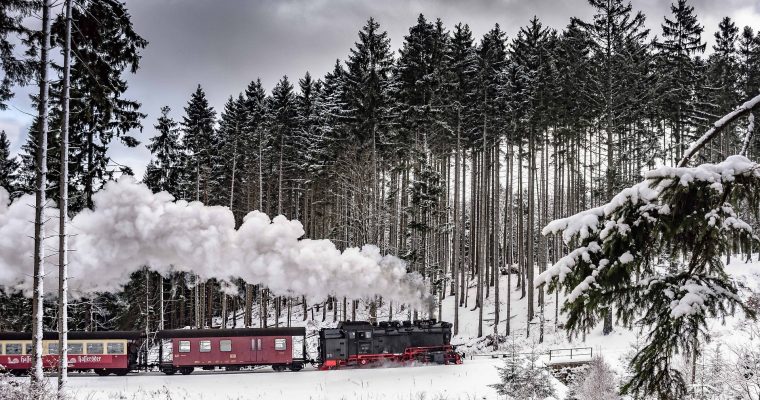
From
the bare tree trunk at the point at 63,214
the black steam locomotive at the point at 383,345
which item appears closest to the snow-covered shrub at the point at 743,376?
the black steam locomotive at the point at 383,345

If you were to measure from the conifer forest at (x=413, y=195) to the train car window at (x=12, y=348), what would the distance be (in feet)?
7.78

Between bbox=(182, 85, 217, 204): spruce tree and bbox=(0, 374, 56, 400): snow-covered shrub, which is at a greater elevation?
bbox=(182, 85, 217, 204): spruce tree

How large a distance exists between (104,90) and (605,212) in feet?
46.7

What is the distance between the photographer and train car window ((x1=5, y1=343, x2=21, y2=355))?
944 inches

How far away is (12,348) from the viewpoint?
947 inches

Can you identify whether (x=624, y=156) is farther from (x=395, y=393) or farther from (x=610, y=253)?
(x=610, y=253)

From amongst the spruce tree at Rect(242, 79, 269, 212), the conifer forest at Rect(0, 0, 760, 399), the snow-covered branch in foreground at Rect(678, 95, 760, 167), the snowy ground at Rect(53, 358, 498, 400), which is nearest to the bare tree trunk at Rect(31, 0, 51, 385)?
the conifer forest at Rect(0, 0, 760, 399)

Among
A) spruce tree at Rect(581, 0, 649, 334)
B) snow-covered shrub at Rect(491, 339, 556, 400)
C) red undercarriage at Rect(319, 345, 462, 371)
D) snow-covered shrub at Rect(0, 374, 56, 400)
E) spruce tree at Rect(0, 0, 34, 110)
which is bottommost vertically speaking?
red undercarriage at Rect(319, 345, 462, 371)

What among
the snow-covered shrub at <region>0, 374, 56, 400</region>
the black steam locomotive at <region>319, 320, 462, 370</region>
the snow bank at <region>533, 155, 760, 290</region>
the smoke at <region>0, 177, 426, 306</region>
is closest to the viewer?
the snow bank at <region>533, 155, 760, 290</region>

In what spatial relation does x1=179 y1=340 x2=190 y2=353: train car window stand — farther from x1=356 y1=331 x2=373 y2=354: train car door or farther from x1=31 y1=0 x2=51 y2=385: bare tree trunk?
x1=31 y1=0 x2=51 y2=385: bare tree trunk

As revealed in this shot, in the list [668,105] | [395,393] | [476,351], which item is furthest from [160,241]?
[668,105]

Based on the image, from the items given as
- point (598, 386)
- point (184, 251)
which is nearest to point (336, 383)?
point (184, 251)

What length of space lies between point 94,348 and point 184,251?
5.90 m

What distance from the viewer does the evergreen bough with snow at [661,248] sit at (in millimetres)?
4734
